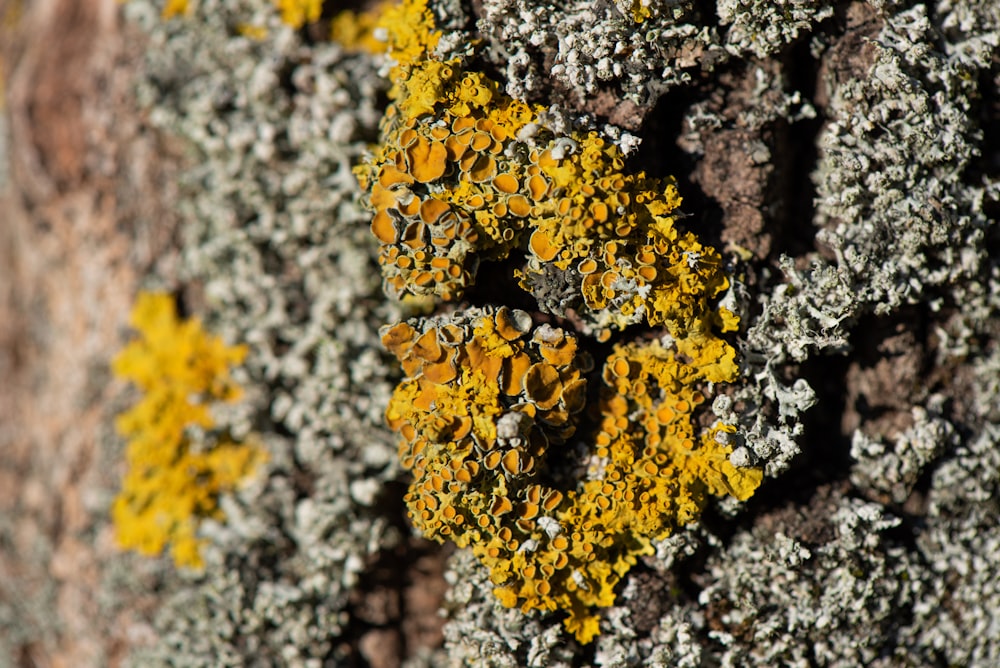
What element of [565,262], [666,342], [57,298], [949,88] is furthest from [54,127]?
[949,88]

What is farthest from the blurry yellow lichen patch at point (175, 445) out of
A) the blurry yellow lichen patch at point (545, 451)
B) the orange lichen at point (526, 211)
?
the orange lichen at point (526, 211)

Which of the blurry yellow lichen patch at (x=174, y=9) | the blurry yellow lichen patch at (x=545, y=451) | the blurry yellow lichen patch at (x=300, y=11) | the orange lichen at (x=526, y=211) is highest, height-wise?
the blurry yellow lichen patch at (x=174, y=9)

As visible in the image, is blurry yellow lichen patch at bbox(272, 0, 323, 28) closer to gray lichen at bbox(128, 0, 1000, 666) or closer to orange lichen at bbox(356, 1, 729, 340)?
gray lichen at bbox(128, 0, 1000, 666)

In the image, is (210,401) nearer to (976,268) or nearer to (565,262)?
(565,262)

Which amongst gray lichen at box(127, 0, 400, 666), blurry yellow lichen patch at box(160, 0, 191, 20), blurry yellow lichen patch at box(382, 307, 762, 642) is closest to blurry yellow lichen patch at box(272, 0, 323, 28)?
gray lichen at box(127, 0, 400, 666)

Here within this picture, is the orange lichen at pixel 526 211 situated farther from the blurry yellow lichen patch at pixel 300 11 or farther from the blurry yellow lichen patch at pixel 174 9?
the blurry yellow lichen patch at pixel 174 9

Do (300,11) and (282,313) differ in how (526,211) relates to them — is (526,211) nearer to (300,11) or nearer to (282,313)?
(282,313)

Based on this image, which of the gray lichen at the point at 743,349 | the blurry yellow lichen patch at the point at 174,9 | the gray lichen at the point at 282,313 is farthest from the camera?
the blurry yellow lichen patch at the point at 174,9
